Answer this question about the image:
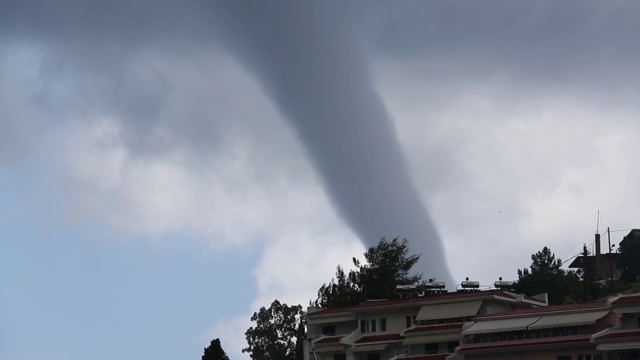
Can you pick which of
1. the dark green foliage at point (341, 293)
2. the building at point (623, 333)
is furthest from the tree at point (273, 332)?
the building at point (623, 333)

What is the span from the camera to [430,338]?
11962 cm

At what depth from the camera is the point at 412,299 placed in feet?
408

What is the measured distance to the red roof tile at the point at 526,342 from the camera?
4092 inches

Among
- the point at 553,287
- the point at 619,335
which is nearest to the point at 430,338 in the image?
the point at 619,335

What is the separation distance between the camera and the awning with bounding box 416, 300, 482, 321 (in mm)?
118375

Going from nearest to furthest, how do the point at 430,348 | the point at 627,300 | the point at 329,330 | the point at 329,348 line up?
the point at 627,300, the point at 430,348, the point at 329,348, the point at 329,330

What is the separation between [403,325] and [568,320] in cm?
2539

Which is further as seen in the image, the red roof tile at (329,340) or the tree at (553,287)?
the tree at (553,287)

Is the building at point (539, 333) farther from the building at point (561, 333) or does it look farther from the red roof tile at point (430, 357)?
the red roof tile at point (430, 357)

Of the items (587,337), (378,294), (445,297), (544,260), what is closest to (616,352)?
(587,337)

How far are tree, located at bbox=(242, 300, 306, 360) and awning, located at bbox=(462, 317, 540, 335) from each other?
55.6m

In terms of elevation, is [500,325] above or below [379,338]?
below

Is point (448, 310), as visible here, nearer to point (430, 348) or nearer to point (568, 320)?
point (430, 348)

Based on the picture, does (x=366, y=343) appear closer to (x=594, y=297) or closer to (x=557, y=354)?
(x=557, y=354)
